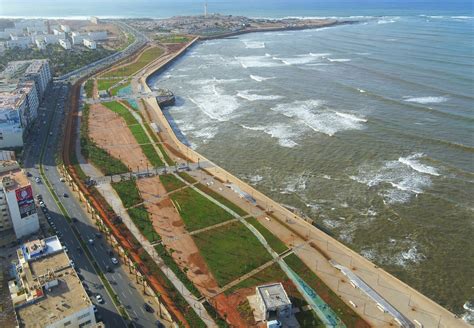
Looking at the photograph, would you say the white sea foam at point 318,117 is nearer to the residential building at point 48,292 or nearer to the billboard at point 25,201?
the billboard at point 25,201

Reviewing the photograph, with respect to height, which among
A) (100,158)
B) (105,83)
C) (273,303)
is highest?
(105,83)

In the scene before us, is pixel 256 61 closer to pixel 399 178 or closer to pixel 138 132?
pixel 138 132

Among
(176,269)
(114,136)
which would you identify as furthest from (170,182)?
(114,136)

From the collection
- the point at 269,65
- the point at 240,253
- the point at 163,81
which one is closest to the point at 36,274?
the point at 240,253

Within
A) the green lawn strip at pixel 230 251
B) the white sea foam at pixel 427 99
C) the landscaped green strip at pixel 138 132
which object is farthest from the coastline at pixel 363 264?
the white sea foam at pixel 427 99

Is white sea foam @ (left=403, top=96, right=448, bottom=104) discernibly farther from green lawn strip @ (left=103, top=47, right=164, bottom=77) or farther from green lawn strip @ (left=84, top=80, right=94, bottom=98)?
green lawn strip @ (left=103, top=47, right=164, bottom=77)

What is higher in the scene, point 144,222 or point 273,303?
point 144,222
